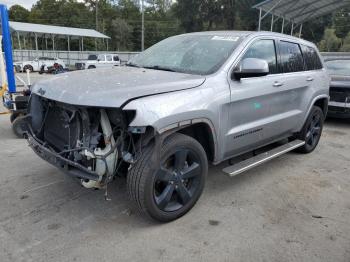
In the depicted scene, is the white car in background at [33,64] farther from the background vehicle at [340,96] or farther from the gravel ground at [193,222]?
the gravel ground at [193,222]

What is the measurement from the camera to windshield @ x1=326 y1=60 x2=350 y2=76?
8.27 meters

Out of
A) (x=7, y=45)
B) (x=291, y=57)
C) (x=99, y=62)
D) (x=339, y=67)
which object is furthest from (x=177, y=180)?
(x=99, y=62)

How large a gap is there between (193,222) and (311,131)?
314 centimetres

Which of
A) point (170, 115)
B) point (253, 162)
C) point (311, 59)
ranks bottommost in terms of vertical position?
point (253, 162)

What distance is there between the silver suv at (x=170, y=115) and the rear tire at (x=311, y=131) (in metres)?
0.72

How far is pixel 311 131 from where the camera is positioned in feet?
17.7

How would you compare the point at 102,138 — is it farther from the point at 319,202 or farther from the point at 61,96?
the point at 319,202

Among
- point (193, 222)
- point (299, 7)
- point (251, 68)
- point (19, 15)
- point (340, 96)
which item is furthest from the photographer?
point (19, 15)

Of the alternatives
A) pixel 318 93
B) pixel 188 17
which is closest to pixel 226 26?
pixel 188 17

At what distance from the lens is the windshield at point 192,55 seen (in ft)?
11.9

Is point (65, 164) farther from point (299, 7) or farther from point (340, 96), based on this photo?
point (299, 7)

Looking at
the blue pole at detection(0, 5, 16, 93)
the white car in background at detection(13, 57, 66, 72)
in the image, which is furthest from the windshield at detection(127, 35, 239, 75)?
the white car in background at detection(13, 57, 66, 72)

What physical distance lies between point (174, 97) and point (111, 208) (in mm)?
1454

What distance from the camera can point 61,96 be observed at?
9.59 ft
